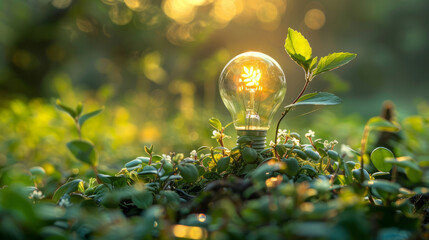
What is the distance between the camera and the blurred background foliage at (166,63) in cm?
179

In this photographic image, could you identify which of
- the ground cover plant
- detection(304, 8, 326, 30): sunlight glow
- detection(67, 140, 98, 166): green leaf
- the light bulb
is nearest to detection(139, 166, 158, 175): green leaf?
the ground cover plant

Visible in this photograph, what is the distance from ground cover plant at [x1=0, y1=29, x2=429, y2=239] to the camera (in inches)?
12.6

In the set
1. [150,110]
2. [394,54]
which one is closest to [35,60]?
[150,110]

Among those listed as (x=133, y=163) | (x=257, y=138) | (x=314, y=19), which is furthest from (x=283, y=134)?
(x=314, y=19)

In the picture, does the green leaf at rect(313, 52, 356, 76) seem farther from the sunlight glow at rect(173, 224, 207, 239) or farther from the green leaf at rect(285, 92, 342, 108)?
the sunlight glow at rect(173, 224, 207, 239)

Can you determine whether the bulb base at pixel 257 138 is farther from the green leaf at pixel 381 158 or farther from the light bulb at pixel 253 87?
the green leaf at pixel 381 158

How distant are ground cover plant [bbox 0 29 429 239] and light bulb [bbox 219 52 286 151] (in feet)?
0.39

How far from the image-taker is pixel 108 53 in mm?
3691

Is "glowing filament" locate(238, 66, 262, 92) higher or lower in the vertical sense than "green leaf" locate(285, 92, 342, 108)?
higher

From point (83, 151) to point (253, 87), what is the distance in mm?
414

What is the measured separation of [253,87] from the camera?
74cm

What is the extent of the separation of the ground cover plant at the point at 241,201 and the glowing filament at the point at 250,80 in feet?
0.48

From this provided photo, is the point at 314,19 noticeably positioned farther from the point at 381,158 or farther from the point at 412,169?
the point at 412,169

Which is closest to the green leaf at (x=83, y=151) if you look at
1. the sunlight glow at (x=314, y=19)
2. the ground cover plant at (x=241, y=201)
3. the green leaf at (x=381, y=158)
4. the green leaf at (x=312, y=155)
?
the ground cover plant at (x=241, y=201)
